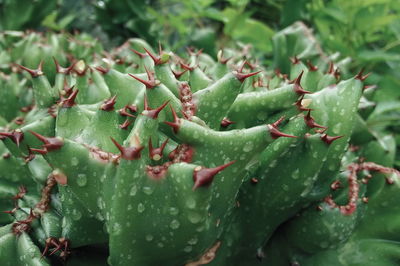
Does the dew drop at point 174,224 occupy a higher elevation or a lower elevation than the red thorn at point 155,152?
lower


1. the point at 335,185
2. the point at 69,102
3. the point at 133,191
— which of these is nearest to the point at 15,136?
the point at 69,102

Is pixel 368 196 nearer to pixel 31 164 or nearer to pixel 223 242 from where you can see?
pixel 223 242

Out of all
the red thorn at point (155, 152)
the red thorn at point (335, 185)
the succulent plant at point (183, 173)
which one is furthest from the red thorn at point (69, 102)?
the red thorn at point (335, 185)

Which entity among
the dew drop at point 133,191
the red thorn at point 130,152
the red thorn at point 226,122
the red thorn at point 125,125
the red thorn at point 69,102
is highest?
the red thorn at point 130,152

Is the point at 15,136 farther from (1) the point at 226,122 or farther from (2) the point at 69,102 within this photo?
(1) the point at 226,122

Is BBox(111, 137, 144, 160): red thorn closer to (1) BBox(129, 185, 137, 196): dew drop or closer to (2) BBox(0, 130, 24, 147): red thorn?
(1) BBox(129, 185, 137, 196): dew drop

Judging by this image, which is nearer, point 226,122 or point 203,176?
point 203,176

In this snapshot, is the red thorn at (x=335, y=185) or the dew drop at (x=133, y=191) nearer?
the dew drop at (x=133, y=191)

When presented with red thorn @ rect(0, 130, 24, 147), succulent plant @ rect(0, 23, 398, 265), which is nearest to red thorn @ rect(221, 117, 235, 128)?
succulent plant @ rect(0, 23, 398, 265)

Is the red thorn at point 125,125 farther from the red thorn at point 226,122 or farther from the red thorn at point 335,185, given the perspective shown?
the red thorn at point 335,185
